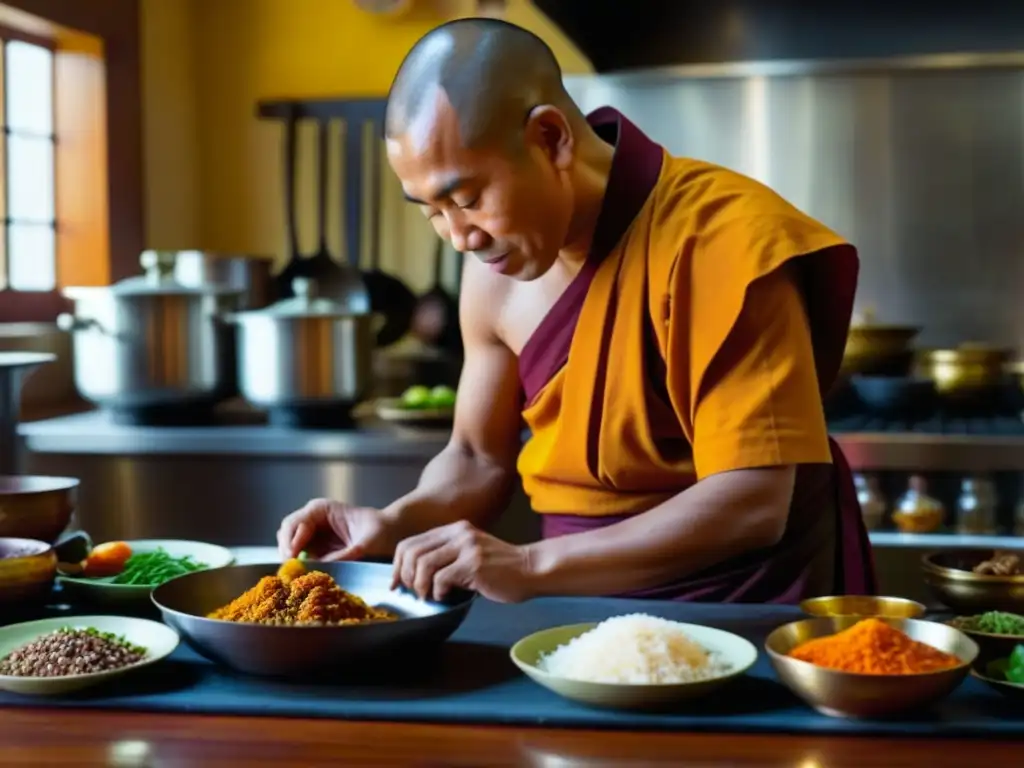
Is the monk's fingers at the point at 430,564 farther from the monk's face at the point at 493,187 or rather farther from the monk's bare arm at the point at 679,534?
the monk's face at the point at 493,187

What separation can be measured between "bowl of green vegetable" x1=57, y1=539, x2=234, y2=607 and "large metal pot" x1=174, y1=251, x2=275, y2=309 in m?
1.36

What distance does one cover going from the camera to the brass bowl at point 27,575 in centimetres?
128

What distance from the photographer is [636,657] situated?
1.04 m

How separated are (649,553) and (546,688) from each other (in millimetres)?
311

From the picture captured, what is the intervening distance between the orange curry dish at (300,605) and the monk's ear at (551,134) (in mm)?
511

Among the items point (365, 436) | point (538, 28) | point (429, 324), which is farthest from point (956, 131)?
point (365, 436)

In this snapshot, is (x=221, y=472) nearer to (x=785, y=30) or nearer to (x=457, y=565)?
(x=457, y=565)

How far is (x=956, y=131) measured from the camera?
307 cm

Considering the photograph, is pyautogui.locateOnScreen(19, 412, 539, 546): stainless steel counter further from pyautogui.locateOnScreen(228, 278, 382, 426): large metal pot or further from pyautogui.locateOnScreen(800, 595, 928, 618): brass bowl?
pyautogui.locateOnScreen(800, 595, 928, 618): brass bowl

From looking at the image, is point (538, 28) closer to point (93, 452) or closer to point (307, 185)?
point (307, 185)

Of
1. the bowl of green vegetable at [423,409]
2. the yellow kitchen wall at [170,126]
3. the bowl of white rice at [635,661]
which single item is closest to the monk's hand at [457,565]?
the bowl of white rice at [635,661]

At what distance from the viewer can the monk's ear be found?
134 cm

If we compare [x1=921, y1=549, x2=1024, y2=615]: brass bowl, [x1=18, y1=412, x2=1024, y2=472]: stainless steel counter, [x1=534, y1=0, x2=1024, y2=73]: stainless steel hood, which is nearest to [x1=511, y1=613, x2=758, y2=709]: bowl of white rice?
[x1=921, y1=549, x2=1024, y2=615]: brass bowl

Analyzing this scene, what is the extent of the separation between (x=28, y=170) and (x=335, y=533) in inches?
75.0
